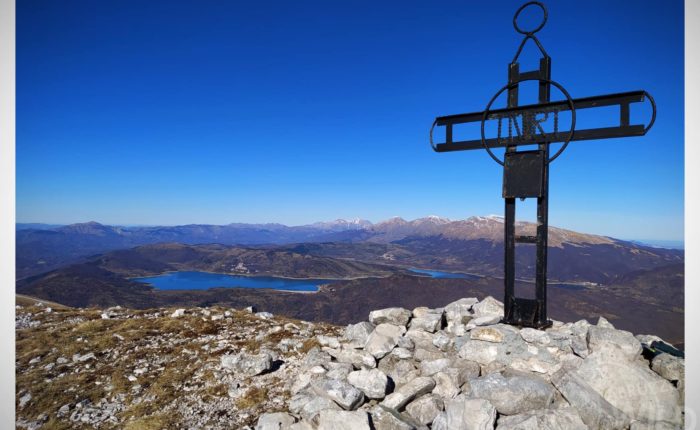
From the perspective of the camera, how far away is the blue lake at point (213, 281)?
141m

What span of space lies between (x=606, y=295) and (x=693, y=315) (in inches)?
3597

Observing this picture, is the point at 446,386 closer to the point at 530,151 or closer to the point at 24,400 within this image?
the point at 530,151

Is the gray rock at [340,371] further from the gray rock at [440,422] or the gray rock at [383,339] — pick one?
the gray rock at [440,422]

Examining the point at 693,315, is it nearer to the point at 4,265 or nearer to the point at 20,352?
the point at 4,265

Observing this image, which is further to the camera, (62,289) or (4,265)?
(62,289)

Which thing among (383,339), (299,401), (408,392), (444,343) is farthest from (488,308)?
(299,401)

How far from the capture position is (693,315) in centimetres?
337

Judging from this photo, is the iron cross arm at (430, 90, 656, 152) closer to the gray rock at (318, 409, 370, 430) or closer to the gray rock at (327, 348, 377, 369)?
the gray rock at (327, 348, 377, 369)

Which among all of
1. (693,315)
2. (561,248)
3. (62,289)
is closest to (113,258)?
(62,289)

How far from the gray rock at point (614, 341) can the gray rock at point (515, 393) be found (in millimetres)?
977

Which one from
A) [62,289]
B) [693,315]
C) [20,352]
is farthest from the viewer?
[62,289]

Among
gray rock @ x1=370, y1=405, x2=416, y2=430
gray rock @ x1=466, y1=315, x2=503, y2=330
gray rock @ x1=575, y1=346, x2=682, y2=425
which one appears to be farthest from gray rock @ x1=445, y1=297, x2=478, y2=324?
gray rock @ x1=370, y1=405, x2=416, y2=430

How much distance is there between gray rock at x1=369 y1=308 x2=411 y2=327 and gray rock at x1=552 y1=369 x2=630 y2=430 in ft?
9.77

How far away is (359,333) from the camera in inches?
265
